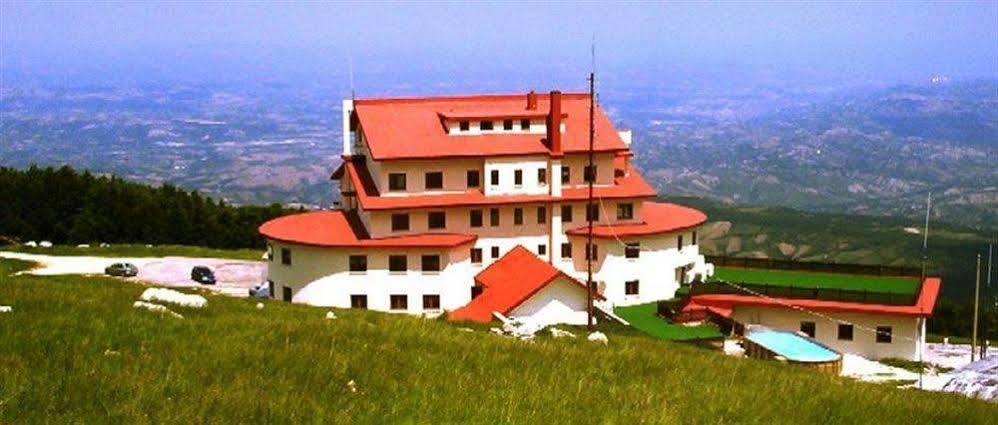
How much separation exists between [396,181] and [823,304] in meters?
A: 22.7

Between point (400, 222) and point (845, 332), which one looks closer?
point (845, 332)

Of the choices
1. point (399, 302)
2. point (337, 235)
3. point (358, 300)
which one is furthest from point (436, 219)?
point (358, 300)

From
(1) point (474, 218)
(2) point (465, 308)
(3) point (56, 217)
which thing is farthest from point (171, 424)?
(3) point (56, 217)

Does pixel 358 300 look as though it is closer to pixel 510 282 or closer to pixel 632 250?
pixel 510 282

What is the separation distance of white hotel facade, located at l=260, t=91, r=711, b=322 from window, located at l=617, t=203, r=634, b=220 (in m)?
0.06

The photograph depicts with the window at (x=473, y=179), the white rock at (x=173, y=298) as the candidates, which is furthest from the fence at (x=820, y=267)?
the white rock at (x=173, y=298)

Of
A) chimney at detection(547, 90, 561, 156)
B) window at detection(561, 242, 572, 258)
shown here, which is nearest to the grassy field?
chimney at detection(547, 90, 561, 156)

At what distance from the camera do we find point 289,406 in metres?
9.83

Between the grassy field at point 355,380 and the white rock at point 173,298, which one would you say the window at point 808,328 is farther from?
the white rock at point 173,298

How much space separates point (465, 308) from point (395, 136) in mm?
11461

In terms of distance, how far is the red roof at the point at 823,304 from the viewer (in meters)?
47.4

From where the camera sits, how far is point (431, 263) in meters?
49.6

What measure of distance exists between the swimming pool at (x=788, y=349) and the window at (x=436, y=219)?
16.5 meters

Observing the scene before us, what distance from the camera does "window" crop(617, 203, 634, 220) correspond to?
2151 inches
